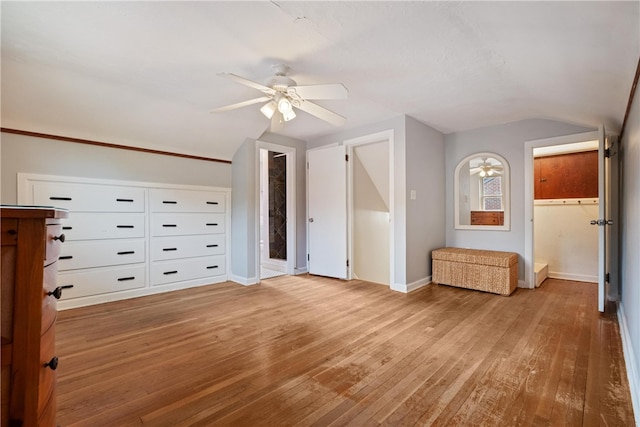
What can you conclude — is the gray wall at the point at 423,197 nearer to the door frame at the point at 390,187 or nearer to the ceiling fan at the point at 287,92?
the door frame at the point at 390,187

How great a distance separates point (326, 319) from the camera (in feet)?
8.71

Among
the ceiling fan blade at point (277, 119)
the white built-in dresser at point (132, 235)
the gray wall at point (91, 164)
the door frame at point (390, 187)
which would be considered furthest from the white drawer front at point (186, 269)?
the ceiling fan blade at point (277, 119)

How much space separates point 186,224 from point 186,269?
60 cm

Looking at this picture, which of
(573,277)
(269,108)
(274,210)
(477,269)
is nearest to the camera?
(269,108)

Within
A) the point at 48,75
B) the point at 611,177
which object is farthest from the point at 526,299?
the point at 48,75

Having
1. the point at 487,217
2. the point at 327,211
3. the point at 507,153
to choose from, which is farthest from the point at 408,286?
the point at 507,153

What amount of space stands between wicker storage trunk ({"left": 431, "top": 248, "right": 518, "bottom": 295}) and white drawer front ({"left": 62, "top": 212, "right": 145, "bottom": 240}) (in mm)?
3767

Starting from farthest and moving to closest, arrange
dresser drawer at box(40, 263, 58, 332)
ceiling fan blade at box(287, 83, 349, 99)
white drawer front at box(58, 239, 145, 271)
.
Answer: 1. white drawer front at box(58, 239, 145, 271)
2. ceiling fan blade at box(287, 83, 349, 99)
3. dresser drawer at box(40, 263, 58, 332)

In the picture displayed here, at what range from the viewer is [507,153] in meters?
3.86

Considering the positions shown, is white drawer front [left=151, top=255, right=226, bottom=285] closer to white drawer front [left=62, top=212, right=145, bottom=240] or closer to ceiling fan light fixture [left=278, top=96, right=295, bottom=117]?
white drawer front [left=62, top=212, right=145, bottom=240]

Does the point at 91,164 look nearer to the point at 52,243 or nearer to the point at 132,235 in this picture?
the point at 132,235

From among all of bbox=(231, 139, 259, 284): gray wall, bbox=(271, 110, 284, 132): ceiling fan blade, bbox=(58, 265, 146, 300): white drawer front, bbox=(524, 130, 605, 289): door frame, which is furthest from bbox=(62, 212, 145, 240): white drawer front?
bbox=(524, 130, 605, 289): door frame

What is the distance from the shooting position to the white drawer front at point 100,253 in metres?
2.97

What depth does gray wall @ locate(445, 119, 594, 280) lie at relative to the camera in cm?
361
